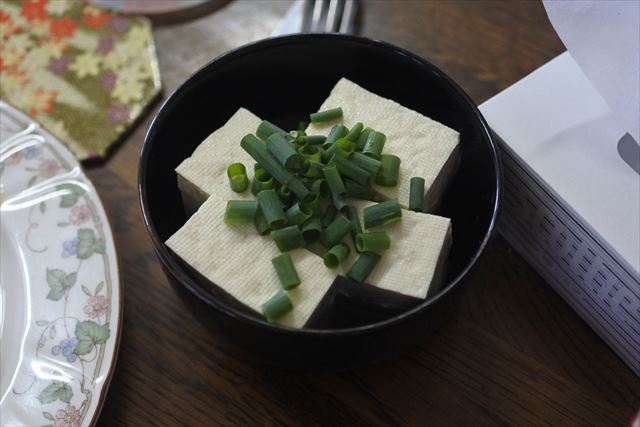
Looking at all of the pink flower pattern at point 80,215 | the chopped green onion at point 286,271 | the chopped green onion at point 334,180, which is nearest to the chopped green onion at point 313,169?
the chopped green onion at point 334,180

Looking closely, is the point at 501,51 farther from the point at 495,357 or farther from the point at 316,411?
the point at 316,411

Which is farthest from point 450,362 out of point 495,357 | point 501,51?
point 501,51

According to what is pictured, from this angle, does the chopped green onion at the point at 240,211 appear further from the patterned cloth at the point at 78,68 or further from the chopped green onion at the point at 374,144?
the patterned cloth at the point at 78,68

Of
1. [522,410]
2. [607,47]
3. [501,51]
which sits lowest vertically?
[522,410]

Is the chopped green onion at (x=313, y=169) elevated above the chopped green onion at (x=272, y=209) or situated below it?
above

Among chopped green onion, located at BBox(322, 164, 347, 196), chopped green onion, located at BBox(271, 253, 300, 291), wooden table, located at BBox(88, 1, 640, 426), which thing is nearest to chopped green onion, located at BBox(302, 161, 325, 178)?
chopped green onion, located at BBox(322, 164, 347, 196)

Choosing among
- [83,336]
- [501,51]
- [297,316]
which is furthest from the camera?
[501,51]
